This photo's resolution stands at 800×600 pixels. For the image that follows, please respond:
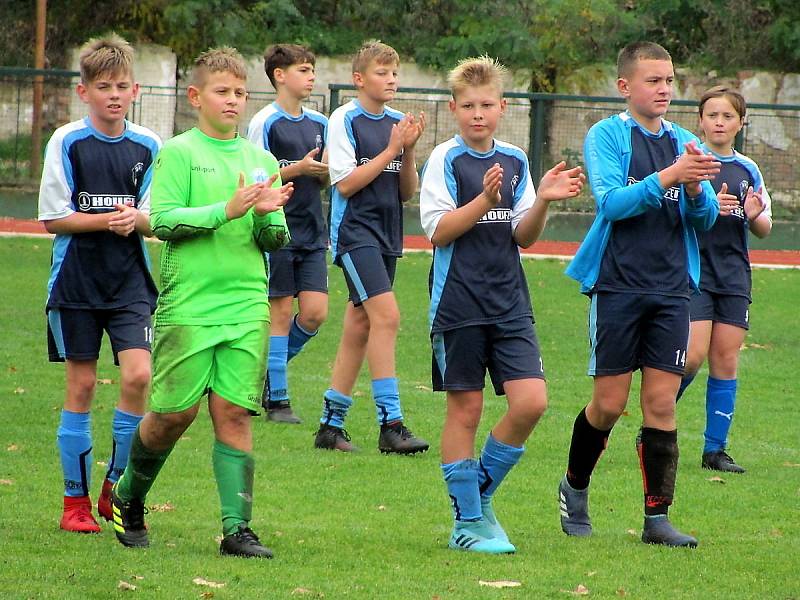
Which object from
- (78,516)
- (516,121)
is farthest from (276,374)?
(516,121)

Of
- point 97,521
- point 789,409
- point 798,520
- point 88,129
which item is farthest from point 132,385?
point 789,409

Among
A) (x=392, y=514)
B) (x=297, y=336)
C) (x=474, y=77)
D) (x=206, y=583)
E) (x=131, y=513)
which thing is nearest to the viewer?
(x=206, y=583)

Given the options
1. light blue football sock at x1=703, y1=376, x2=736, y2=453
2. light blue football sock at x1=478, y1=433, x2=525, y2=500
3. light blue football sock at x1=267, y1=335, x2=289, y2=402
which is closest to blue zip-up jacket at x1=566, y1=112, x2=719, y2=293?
light blue football sock at x1=478, y1=433, x2=525, y2=500

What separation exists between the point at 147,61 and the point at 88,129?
2165 cm

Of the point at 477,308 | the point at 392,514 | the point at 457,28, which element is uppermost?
the point at 457,28

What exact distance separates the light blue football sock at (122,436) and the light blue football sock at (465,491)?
4.58 feet

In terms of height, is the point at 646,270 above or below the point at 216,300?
above

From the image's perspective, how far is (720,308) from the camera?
26.4 ft

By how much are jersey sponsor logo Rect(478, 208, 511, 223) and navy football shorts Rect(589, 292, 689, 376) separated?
520mm

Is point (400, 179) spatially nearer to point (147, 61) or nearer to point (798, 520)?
point (798, 520)

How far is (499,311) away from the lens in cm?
589

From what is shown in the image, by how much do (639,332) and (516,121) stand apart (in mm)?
17516

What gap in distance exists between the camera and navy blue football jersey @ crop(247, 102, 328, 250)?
29.6ft

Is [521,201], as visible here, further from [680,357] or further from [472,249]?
[680,357]
